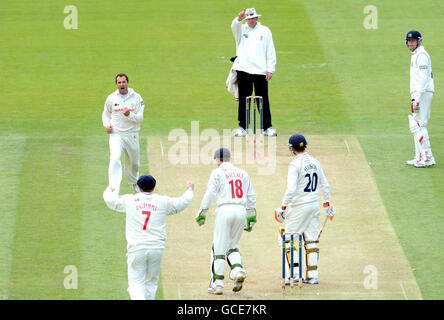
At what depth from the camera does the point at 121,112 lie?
17.4 metres

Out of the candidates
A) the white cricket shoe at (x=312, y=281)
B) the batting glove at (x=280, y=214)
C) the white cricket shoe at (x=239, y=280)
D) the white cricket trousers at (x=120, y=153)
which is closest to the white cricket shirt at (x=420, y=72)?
the white cricket trousers at (x=120, y=153)

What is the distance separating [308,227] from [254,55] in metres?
6.68

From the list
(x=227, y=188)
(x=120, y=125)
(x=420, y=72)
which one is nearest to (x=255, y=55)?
(x=420, y=72)

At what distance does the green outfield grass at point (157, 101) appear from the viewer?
631 inches

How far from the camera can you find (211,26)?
92.9ft

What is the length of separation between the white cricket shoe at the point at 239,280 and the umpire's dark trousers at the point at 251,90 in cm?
719

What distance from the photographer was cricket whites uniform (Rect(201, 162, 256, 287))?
14359mm

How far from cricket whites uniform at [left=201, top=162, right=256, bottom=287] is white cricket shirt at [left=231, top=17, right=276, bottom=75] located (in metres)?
6.52

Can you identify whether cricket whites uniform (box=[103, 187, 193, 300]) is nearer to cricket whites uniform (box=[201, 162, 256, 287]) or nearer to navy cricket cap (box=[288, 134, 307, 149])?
cricket whites uniform (box=[201, 162, 256, 287])

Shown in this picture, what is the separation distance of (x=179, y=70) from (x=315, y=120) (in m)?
4.77

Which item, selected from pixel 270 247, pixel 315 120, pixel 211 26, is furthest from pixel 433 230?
Result: pixel 211 26

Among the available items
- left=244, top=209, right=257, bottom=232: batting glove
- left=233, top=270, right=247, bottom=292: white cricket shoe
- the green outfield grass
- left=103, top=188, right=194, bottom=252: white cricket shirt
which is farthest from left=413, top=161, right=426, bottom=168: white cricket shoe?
left=103, top=188, right=194, bottom=252: white cricket shirt

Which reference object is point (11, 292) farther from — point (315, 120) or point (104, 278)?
point (315, 120)

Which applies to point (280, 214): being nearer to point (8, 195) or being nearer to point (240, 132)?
point (8, 195)
